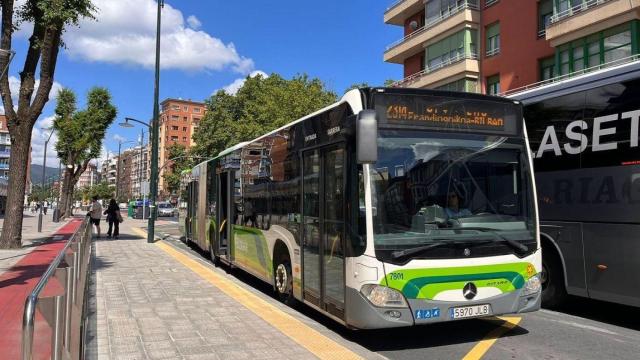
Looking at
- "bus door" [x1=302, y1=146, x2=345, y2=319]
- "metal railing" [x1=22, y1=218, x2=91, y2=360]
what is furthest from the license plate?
"metal railing" [x1=22, y1=218, x2=91, y2=360]

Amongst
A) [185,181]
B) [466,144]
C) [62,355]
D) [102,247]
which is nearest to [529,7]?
[185,181]

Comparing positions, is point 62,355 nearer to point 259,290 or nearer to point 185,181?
point 259,290

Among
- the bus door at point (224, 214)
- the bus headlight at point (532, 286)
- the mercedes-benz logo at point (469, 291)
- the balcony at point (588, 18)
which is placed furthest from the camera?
the balcony at point (588, 18)

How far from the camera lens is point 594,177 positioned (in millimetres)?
7332

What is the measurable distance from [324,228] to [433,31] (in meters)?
29.8

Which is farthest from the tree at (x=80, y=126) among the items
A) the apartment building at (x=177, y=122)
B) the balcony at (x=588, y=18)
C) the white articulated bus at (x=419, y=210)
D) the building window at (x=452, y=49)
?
the apartment building at (x=177, y=122)

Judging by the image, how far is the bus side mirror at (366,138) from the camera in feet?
17.9

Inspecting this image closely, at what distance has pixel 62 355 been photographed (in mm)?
3467

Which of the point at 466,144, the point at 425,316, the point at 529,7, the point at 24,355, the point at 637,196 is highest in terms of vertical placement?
the point at 529,7

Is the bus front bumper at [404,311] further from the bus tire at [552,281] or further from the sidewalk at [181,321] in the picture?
the bus tire at [552,281]

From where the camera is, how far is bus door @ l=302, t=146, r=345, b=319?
6.29m

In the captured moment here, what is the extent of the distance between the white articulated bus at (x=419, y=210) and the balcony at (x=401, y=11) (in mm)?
31829

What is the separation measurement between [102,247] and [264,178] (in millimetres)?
10383

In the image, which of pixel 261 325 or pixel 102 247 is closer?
pixel 261 325
